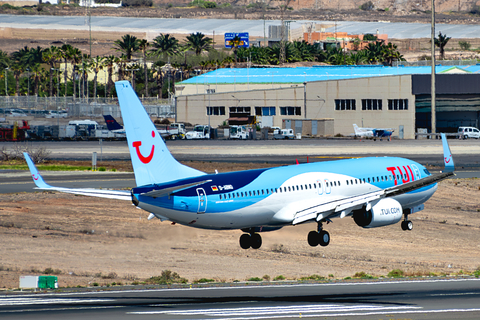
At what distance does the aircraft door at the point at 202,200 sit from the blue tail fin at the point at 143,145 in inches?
65.9

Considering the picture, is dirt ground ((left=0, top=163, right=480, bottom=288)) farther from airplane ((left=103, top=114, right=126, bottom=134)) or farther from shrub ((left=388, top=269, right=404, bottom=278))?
airplane ((left=103, top=114, right=126, bottom=134))

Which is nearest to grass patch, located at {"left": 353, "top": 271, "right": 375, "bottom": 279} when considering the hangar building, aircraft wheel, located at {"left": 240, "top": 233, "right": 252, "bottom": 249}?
aircraft wheel, located at {"left": 240, "top": 233, "right": 252, "bottom": 249}

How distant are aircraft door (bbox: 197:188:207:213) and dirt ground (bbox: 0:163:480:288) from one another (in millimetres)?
16990

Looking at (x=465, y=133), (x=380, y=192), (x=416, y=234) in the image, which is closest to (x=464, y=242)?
(x=416, y=234)

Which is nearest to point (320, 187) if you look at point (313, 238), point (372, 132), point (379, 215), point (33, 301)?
point (313, 238)

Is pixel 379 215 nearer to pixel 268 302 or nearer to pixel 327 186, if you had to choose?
pixel 327 186

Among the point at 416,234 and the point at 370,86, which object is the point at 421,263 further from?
the point at 370,86

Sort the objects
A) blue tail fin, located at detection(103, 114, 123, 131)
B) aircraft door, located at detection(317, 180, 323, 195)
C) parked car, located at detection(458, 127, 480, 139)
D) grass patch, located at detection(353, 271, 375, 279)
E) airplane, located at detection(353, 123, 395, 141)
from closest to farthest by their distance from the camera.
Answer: aircraft door, located at detection(317, 180, 323, 195)
blue tail fin, located at detection(103, 114, 123, 131)
grass patch, located at detection(353, 271, 375, 279)
airplane, located at detection(353, 123, 395, 141)
parked car, located at detection(458, 127, 480, 139)

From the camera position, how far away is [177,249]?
250 ft

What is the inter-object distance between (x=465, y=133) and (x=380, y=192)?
117370 mm

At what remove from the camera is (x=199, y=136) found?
555 ft

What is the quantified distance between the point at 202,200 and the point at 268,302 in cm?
1198

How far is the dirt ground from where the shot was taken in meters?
67.8

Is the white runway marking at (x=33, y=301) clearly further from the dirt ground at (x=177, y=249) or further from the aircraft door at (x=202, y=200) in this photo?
the aircraft door at (x=202, y=200)
